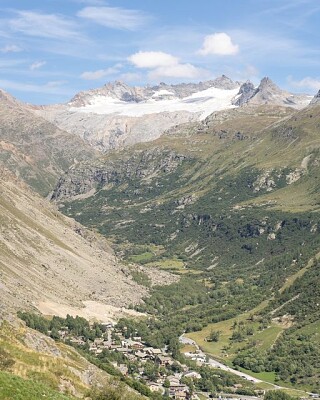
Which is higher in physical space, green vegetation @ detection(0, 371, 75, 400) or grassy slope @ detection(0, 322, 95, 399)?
green vegetation @ detection(0, 371, 75, 400)

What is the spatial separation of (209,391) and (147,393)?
53.9m

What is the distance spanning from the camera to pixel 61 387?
7469 cm

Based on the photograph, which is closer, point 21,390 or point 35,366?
point 21,390

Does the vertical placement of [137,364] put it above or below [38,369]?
below

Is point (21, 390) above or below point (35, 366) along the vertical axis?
above

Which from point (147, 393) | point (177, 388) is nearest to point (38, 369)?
point (147, 393)

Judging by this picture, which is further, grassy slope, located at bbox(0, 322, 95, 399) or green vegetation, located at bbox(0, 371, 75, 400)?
grassy slope, located at bbox(0, 322, 95, 399)

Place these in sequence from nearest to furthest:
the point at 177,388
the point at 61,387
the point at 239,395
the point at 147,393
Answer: the point at 61,387 → the point at 147,393 → the point at 177,388 → the point at 239,395

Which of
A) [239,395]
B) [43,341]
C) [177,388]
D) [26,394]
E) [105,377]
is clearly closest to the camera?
[26,394]

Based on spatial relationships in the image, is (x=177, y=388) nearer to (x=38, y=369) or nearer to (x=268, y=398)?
(x=268, y=398)

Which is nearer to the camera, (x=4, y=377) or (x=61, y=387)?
(x=4, y=377)

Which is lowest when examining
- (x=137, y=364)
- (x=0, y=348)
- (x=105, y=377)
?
(x=137, y=364)

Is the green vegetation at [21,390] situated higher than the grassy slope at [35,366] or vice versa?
the green vegetation at [21,390]

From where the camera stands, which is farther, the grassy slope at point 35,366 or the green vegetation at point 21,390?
the grassy slope at point 35,366
